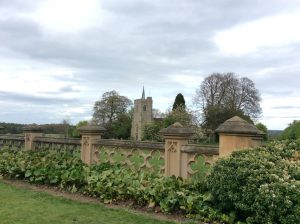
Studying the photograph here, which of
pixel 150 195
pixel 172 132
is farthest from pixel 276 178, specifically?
pixel 172 132

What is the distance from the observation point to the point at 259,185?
5121 mm

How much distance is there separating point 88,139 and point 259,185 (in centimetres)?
590

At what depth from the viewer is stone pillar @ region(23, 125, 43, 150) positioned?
1227 centimetres

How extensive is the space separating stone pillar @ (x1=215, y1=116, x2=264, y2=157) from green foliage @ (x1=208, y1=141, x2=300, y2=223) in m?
0.43

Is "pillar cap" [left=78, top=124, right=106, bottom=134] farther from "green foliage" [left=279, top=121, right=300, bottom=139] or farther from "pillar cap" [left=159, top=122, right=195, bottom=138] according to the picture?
"green foliage" [left=279, top=121, right=300, bottom=139]

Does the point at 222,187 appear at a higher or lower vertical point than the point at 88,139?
lower

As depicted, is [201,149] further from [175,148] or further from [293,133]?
[293,133]

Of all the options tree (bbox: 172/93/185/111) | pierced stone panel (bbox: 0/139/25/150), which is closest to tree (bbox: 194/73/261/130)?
tree (bbox: 172/93/185/111)

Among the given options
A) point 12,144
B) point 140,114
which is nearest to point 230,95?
point 140,114

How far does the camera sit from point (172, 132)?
7.79m

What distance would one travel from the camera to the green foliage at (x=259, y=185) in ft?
15.8

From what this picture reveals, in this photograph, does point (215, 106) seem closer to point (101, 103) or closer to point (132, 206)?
point (101, 103)

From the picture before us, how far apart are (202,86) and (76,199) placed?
46.7 m

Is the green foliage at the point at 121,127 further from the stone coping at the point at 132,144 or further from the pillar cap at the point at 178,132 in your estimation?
the pillar cap at the point at 178,132
